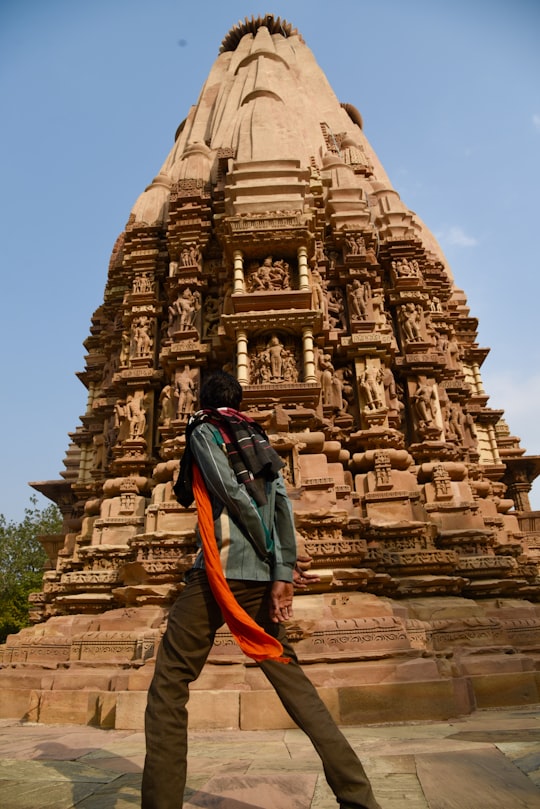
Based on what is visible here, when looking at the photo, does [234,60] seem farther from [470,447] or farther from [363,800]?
[363,800]

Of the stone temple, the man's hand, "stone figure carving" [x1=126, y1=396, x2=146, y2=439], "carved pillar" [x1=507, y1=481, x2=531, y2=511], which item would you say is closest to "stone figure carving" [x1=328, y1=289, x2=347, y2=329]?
the stone temple

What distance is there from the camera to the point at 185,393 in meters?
11.4

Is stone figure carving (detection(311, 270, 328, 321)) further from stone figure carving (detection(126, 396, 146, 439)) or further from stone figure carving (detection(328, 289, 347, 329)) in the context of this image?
stone figure carving (detection(126, 396, 146, 439))

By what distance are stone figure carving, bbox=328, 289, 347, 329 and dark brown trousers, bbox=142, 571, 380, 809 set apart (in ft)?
35.1

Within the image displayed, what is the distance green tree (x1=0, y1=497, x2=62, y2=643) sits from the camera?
26.9 meters

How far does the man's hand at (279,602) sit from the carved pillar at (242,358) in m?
7.53

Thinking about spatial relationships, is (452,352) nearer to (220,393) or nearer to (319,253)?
(319,253)

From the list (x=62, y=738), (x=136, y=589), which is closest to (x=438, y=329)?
(x=136, y=589)

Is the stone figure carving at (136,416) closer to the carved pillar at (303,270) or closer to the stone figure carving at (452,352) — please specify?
the carved pillar at (303,270)

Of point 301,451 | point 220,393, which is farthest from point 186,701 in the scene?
point 301,451

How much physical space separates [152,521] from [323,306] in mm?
6072

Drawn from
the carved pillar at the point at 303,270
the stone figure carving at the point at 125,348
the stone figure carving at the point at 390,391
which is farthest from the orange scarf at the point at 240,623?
the stone figure carving at the point at 125,348

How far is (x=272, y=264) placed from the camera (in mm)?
A: 11586

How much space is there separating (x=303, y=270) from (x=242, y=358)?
7.38 feet
